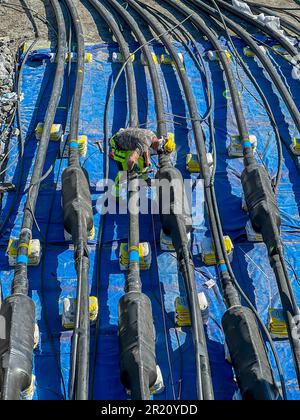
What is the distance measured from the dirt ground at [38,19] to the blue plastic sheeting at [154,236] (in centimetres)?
179

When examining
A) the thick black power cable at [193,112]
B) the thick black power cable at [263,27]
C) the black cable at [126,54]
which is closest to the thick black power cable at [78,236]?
the black cable at [126,54]

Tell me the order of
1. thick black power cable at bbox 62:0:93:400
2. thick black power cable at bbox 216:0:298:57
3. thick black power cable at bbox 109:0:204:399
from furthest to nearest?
thick black power cable at bbox 216:0:298:57, thick black power cable at bbox 109:0:204:399, thick black power cable at bbox 62:0:93:400

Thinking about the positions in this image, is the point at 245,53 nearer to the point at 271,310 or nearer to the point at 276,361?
the point at 271,310

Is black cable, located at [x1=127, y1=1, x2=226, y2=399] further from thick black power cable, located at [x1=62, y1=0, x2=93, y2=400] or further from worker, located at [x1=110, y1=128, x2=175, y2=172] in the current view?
thick black power cable, located at [x1=62, y1=0, x2=93, y2=400]

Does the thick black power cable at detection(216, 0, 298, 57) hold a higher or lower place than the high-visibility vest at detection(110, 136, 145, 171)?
higher

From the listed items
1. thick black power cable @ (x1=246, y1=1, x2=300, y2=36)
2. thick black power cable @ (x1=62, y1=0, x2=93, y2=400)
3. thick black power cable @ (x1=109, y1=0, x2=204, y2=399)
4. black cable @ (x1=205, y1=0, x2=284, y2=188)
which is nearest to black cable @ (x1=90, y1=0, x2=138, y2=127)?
thick black power cable @ (x1=109, y1=0, x2=204, y2=399)

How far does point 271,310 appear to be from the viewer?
26.8 feet

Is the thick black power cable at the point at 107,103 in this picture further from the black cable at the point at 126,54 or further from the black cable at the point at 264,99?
the black cable at the point at 264,99

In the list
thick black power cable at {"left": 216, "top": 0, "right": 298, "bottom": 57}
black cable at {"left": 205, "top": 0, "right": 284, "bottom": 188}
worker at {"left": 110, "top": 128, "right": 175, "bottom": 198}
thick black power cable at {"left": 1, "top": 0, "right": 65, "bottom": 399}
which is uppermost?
thick black power cable at {"left": 216, "top": 0, "right": 298, "bottom": 57}

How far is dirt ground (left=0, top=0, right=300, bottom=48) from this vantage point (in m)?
14.9

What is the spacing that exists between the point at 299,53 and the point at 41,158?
7128 mm

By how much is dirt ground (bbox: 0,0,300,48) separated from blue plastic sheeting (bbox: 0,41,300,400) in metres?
1.79

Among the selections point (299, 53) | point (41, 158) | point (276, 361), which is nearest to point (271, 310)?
point (276, 361)

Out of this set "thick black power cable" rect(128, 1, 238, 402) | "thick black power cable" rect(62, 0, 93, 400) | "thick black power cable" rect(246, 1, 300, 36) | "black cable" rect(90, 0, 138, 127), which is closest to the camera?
"thick black power cable" rect(62, 0, 93, 400)
